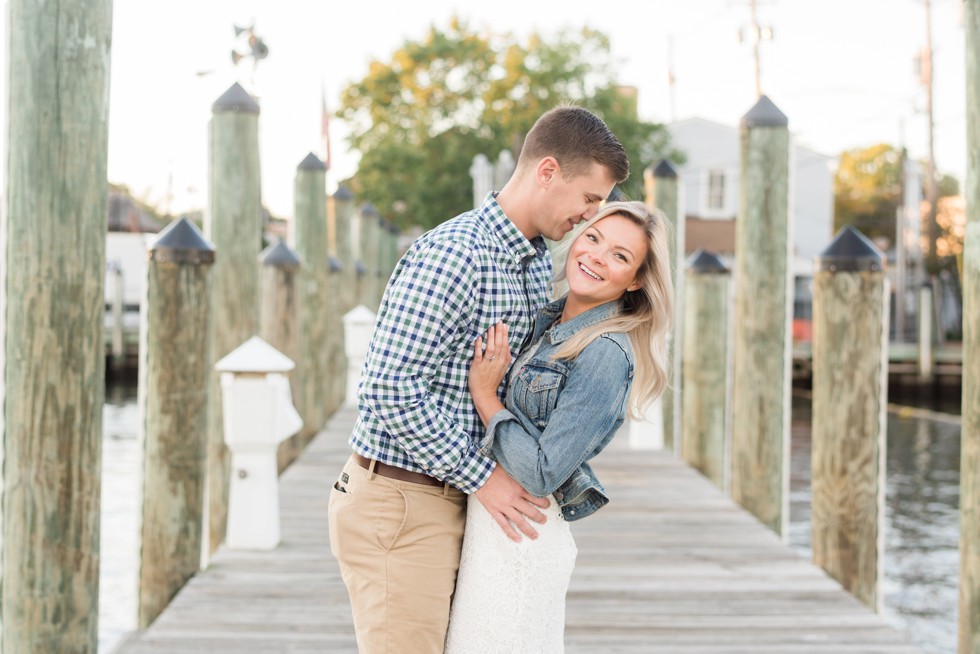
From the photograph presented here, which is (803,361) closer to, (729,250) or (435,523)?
(729,250)

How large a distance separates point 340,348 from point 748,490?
7629mm

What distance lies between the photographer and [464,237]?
2508 millimetres

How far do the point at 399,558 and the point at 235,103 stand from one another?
5098 mm

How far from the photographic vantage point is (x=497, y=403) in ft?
8.25

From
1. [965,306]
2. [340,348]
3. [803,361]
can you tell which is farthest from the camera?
[803,361]

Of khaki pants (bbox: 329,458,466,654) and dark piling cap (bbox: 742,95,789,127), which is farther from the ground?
dark piling cap (bbox: 742,95,789,127)

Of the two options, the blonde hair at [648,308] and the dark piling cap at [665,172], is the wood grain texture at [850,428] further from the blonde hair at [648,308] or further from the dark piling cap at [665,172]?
the dark piling cap at [665,172]

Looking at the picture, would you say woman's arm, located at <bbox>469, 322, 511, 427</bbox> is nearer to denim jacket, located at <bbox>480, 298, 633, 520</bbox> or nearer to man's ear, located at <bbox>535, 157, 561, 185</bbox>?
denim jacket, located at <bbox>480, 298, 633, 520</bbox>

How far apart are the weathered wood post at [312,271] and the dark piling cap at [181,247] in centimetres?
538

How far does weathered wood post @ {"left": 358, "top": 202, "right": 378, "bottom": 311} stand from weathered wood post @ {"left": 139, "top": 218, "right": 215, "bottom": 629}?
12708 mm

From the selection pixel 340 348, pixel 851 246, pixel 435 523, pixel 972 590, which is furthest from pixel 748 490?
pixel 340 348

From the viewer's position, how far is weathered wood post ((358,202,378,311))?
1831 cm

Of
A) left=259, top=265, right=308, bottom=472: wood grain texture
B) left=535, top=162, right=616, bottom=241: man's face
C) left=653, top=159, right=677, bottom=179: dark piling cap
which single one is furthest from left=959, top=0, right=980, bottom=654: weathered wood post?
left=259, top=265, right=308, bottom=472: wood grain texture

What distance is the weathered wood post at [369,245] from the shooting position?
60.1 feet
